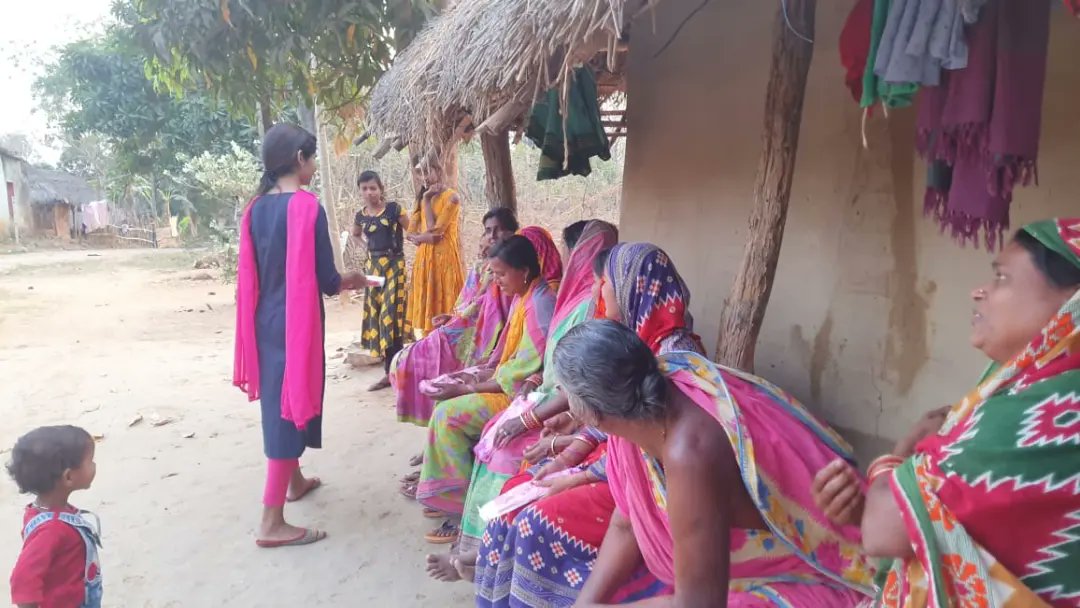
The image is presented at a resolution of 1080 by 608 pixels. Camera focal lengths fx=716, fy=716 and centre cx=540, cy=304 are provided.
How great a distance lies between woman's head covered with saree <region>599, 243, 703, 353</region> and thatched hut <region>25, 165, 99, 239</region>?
33.3m

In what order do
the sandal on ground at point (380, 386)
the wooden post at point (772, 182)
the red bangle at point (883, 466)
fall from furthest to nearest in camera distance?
the sandal on ground at point (380, 386) → the wooden post at point (772, 182) → the red bangle at point (883, 466)

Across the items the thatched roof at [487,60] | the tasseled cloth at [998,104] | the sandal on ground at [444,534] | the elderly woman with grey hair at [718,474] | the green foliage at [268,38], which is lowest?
the sandal on ground at [444,534]

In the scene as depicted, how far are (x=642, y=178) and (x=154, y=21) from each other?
456 centimetres

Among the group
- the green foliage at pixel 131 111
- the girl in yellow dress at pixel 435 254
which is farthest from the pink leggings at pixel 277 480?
the green foliage at pixel 131 111

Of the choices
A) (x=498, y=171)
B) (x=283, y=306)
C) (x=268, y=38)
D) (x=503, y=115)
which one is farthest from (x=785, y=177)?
(x=268, y=38)

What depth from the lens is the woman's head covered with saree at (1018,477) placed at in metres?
1.04

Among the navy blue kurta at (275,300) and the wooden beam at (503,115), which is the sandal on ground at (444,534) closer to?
the navy blue kurta at (275,300)

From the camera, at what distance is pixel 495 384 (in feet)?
11.4

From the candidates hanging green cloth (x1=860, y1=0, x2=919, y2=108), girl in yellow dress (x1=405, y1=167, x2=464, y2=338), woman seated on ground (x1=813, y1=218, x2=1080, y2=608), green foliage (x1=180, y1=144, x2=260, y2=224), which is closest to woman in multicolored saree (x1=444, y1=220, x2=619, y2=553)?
hanging green cloth (x1=860, y1=0, x2=919, y2=108)

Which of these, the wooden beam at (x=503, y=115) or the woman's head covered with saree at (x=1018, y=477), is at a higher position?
the wooden beam at (x=503, y=115)

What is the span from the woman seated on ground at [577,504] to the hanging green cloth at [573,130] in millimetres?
2177

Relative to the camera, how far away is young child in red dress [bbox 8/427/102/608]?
7.09ft

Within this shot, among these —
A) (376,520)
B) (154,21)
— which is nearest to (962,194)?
(376,520)

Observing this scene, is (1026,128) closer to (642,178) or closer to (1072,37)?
(1072,37)
